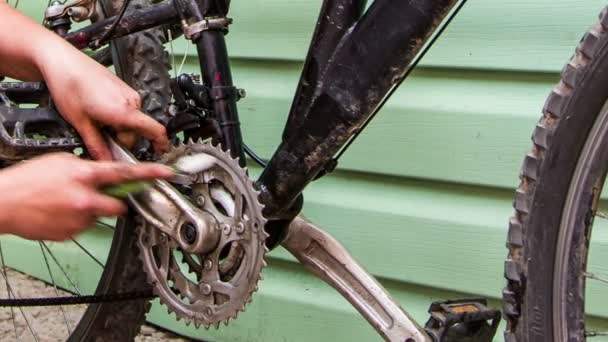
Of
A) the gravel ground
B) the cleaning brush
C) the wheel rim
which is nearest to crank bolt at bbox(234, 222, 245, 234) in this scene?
the cleaning brush

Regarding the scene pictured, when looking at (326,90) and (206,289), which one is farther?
(206,289)

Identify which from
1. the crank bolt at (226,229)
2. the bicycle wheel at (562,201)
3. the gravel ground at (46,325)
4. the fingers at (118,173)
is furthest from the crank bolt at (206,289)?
the gravel ground at (46,325)

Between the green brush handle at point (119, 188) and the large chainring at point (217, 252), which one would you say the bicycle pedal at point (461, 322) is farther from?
the green brush handle at point (119, 188)

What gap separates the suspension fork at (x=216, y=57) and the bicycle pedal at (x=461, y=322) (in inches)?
15.1

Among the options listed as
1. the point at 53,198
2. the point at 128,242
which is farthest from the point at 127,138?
the point at 53,198

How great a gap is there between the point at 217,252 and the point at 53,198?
473 mm

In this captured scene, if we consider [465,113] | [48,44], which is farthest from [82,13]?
[465,113]

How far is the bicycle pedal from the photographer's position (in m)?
1.28

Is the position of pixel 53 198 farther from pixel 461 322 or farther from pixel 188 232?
pixel 461 322

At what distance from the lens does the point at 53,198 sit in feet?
3.08

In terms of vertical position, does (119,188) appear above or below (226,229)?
above

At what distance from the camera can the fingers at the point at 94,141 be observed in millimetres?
1354

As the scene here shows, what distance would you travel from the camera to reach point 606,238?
5.36 ft

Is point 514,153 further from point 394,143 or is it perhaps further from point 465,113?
point 394,143
